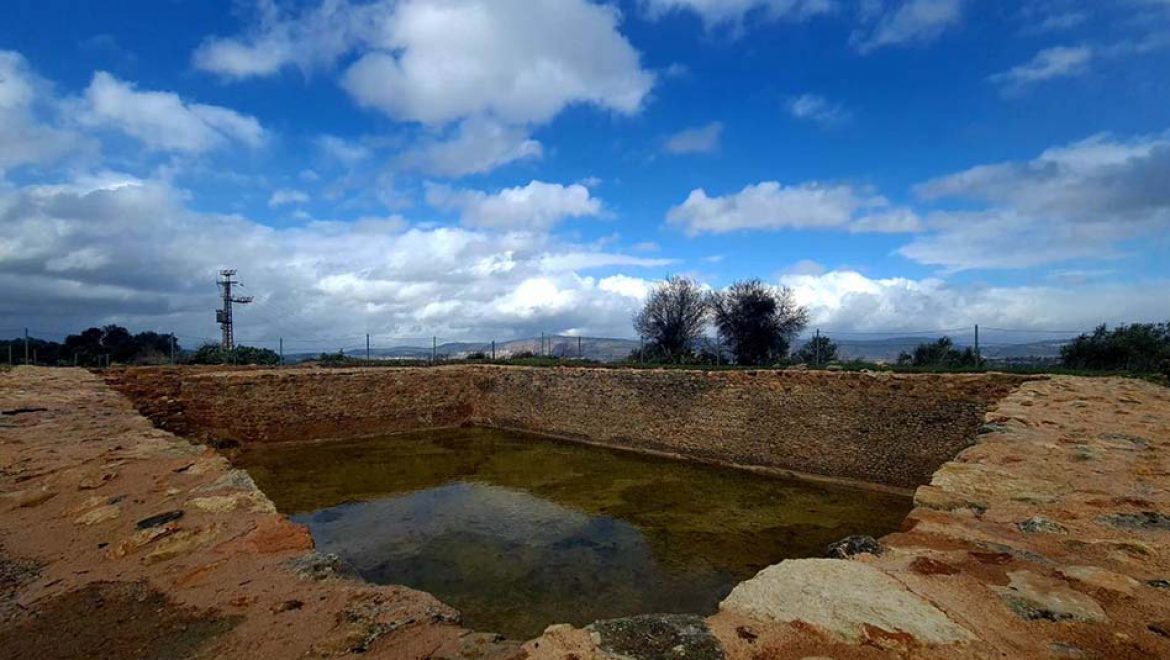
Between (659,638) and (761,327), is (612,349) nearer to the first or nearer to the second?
(761,327)

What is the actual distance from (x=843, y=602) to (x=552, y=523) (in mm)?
7516

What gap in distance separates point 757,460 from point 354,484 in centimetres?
994

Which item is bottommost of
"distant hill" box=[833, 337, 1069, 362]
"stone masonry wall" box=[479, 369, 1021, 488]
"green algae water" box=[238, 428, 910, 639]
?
"green algae water" box=[238, 428, 910, 639]

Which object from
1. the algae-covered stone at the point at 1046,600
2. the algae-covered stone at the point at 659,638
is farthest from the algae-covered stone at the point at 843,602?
the algae-covered stone at the point at 1046,600

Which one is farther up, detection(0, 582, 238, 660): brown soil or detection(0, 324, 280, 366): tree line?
detection(0, 324, 280, 366): tree line

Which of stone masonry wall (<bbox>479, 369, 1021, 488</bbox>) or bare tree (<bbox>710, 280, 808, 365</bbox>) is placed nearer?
stone masonry wall (<bbox>479, 369, 1021, 488</bbox>)

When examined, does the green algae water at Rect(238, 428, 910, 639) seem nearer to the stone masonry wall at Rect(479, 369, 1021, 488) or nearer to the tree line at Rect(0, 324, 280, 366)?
the stone masonry wall at Rect(479, 369, 1021, 488)

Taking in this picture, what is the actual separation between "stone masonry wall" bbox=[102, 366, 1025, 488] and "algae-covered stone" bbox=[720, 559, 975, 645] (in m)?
10.3

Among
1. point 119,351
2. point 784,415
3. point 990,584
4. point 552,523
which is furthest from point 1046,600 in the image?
point 119,351

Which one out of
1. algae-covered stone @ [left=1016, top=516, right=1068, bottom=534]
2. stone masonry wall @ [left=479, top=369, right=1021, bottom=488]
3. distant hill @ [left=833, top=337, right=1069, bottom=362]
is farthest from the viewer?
distant hill @ [left=833, top=337, right=1069, bottom=362]

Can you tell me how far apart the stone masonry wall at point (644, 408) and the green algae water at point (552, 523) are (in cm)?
89

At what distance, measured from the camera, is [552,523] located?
9.79 meters

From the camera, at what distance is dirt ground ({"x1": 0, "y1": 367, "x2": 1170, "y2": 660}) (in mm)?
2541

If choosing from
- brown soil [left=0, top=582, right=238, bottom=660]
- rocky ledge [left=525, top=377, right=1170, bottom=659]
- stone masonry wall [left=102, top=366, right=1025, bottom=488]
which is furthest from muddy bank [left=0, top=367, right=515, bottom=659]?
stone masonry wall [left=102, top=366, right=1025, bottom=488]
